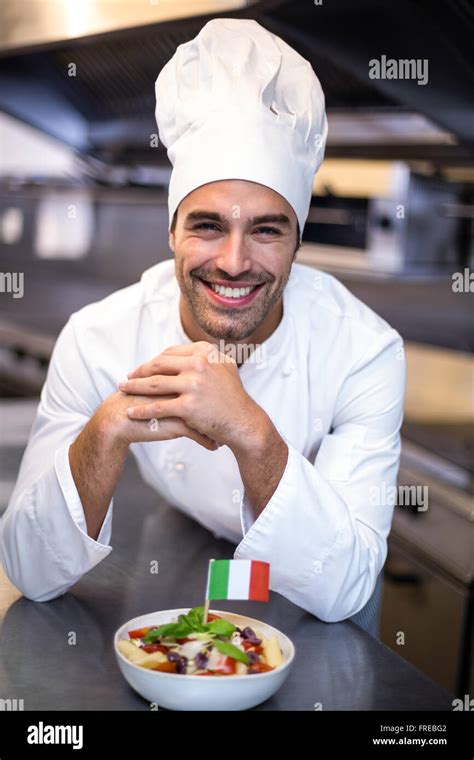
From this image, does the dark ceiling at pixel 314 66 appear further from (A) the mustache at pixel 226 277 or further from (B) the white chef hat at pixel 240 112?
(A) the mustache at pixel 226 277

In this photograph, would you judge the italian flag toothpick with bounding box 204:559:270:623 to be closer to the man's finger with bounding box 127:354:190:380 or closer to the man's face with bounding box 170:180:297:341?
the man's finger with bounding box 127:354:190:380

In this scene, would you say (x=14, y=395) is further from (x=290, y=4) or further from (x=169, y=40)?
(x=290, y=4)

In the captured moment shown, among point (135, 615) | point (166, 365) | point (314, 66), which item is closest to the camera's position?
point (166, 365)

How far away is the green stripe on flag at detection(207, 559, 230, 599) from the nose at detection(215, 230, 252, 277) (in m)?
0.40

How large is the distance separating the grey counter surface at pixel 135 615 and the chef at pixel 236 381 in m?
0.04

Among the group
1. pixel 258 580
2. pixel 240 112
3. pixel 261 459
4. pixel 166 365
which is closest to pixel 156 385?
pixel 166 365

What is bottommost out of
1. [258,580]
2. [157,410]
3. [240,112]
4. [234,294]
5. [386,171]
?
[258,580]

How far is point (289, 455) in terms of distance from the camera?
110cm

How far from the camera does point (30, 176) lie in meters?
3.96

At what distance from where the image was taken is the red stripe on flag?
914 mm

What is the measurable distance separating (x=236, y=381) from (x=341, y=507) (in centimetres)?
22

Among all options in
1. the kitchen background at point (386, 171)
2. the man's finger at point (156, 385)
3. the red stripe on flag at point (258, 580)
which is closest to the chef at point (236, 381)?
the man's finger at point (156, 385)

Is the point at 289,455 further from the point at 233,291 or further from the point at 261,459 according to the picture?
the point at 233,291
